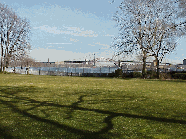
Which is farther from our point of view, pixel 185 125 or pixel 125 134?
pixel 185 125

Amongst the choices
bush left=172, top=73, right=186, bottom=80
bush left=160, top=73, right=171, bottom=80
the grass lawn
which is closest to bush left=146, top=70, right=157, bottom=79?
bush left=160, top=73, right=171, bottom=80

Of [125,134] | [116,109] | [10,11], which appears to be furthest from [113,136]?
[10,11]

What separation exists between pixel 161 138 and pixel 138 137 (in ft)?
1.77

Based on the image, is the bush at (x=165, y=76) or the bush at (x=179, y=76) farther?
the bush at (x=165, y=76)

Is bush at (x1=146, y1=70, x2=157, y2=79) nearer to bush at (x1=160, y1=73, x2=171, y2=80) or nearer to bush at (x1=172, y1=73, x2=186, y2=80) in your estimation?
bush at (x1=160, y1=73, x2=171, y2=80)

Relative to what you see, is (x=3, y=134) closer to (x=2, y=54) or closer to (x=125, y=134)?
(x=125, y=134)

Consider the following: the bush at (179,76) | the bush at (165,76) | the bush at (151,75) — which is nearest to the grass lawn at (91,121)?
the bush at (165,76)

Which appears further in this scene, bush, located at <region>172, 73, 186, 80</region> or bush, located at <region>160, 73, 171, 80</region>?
bush, located at <region>160, 73, 171, 80</region>

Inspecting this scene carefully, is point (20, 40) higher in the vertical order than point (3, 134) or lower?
higher

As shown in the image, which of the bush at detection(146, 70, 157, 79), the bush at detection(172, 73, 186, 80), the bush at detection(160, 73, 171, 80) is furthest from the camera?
the bush at detection(146, 70, 157, 79)

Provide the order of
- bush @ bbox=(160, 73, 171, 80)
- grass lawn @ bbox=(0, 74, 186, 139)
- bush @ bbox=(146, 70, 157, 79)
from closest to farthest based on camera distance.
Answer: grass lawn @ bbox=(0, 74, 186, 139) → bush @ bbox=(160, 73, 171, 80) → bush @ bbox=(146, 70, 157, 79)

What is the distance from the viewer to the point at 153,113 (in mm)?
6719

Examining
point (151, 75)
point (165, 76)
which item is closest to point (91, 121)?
point (165, 76)

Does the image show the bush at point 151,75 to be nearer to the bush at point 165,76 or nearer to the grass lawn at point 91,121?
the bush at point 165,76
